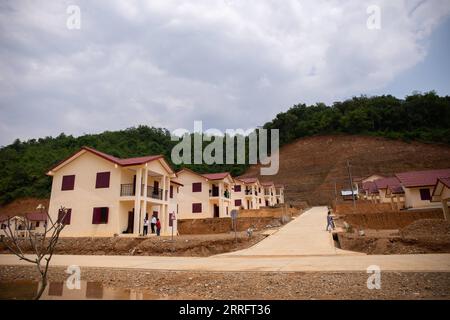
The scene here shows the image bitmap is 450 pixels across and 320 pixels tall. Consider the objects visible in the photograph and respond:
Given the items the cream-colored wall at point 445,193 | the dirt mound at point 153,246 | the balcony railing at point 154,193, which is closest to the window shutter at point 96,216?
the dirt mound at point 153,246

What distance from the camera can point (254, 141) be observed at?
101 metres

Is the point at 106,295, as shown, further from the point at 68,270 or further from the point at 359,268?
the point at 359,268

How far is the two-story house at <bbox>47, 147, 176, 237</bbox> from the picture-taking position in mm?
23844

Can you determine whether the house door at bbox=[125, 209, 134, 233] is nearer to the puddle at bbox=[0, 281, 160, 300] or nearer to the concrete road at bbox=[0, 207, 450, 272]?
the concrete road at bbox=[0, 207, 450, 272]

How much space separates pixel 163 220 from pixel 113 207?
18.6ft

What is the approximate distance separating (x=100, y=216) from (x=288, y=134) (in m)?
76.5

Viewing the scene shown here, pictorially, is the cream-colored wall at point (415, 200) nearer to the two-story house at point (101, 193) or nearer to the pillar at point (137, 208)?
the two-story house at point (101, 193)

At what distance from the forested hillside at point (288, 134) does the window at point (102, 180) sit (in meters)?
42.5

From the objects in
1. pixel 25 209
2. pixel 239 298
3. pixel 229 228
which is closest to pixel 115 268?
pixel 239 298

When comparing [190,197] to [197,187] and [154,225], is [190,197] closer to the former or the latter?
[197,187]

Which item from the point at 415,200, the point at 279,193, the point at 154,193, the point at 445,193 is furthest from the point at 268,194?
the point at 445,193

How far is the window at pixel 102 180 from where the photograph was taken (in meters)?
24.5

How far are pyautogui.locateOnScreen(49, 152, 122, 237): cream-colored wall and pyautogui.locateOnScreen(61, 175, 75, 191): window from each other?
30 centimetres

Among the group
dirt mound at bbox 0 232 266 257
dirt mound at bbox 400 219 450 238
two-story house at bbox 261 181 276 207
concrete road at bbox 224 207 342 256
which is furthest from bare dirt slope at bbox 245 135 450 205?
dirt mound at bbox 0 232 266 257
